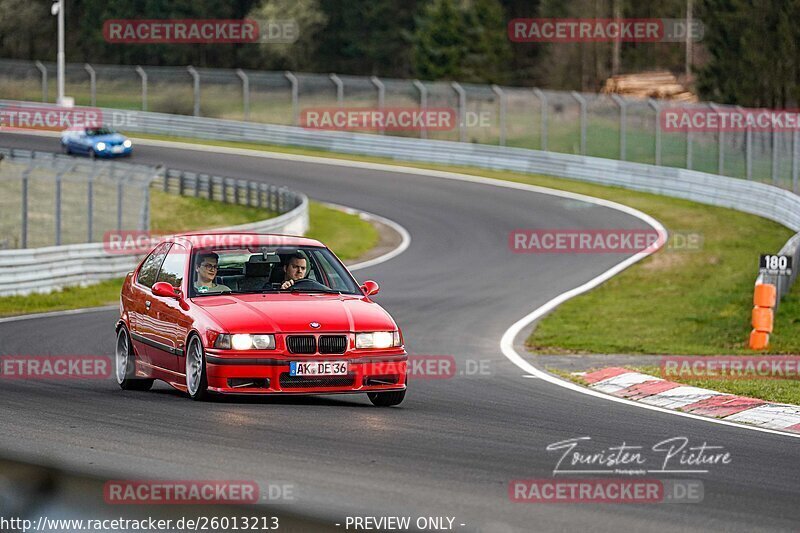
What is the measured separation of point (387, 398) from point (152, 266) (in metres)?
2.79

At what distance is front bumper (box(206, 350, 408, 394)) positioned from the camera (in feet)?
33.0

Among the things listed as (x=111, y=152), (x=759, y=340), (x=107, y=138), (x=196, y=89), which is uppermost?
(x=196, y=89)

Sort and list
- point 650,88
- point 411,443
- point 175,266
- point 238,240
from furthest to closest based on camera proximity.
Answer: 1. point 650,88
2. point 175,266
3. point 238,240
4. point 411,443

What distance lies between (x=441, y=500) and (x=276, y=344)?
3868mm

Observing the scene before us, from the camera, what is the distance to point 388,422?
30.8ft

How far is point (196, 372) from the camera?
1052 cm

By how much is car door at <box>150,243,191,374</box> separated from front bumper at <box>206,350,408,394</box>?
0.70 m

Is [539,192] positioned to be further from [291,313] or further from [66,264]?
[291,313]

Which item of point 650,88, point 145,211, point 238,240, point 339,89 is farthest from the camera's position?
point 650,88

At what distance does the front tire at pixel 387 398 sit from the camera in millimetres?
10602

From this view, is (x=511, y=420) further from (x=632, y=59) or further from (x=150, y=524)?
(x=632, y=59)
